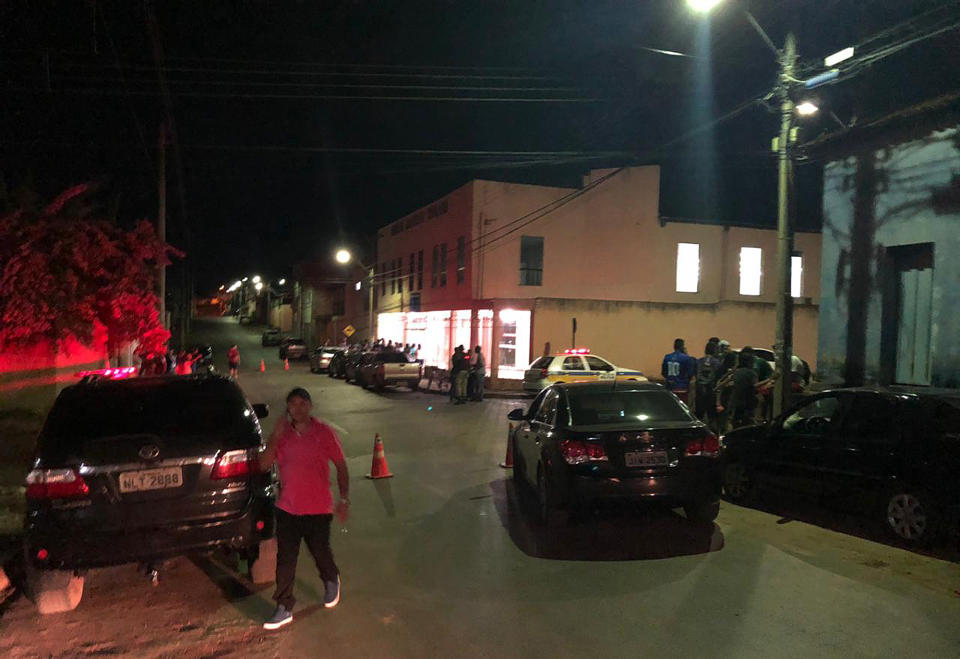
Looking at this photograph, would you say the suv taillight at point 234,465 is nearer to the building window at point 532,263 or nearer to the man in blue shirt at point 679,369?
the man in blue shirt at point 679,369

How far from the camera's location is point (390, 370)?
2784cm

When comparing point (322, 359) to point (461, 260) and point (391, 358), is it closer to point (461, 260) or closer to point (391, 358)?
point (461, 260)

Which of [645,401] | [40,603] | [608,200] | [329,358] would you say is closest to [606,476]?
[645,401]

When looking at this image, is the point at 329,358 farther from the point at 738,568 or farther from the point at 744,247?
the point at 738,568

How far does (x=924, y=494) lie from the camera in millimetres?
6617

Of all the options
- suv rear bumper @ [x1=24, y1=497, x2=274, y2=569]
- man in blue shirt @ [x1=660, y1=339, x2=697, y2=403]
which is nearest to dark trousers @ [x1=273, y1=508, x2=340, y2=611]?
suv rear bumper @ [x1=24, y1=497, x2=274, y2=569]

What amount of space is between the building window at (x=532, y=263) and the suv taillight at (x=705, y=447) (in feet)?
80.6

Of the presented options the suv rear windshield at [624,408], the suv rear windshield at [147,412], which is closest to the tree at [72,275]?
the suv rear windshield at [147,412]

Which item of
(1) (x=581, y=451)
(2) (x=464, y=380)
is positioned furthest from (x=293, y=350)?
(1) (x=581, y=451)

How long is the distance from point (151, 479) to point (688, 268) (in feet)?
98.8

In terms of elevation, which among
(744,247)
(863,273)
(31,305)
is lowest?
(31,305)

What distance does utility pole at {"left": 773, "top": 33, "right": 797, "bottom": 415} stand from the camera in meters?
11.0

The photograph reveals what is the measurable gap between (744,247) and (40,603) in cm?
3232

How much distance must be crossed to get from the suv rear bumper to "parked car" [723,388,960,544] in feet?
18.8
